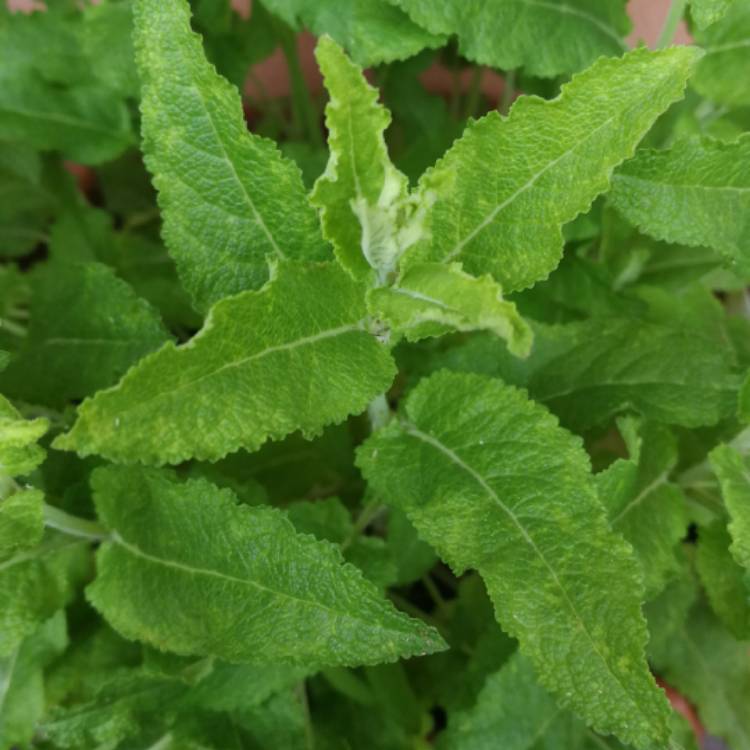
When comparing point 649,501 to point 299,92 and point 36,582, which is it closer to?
point 36,582

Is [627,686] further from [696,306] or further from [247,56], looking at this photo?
[247,56]

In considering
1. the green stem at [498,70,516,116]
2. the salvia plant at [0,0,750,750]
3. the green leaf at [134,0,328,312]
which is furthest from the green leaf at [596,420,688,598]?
the green stem at [498,70,516,116]

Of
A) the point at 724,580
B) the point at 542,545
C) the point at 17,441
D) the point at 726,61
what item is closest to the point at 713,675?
the point at 724,580

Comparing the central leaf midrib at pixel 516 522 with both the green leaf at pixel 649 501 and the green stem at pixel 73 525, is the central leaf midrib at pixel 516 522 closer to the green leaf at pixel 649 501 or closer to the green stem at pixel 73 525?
the green leaf at pixel 649 501

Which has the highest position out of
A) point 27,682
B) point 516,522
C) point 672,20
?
point 672,20

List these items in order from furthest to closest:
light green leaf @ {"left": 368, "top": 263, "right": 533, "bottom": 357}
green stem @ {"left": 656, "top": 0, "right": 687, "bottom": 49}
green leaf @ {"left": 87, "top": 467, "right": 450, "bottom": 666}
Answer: green stem @ {"left": 656, "top": 0, "right": 687, "bottom": 49}
green leaf @ {"left": 87, "top": 467, "right": 450, "bottom": 666}
light green leaf @ {"left": 368, "top": 263, "right": 533, "bottom": 357}

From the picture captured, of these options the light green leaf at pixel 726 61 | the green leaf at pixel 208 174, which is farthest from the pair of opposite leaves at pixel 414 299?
the light green leaf at pixel 726 61

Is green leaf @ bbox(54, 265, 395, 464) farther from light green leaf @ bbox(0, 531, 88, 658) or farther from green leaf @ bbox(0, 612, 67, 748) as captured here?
green leaf @ bbox(0, 612, 67, 748)
